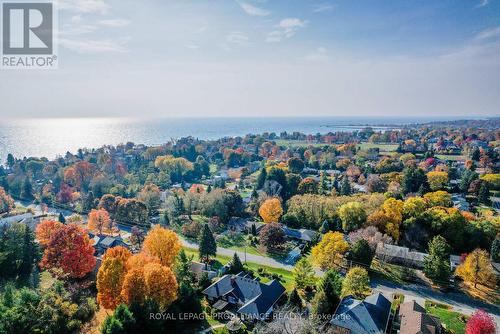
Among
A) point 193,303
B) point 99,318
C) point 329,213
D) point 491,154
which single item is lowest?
point 99,318

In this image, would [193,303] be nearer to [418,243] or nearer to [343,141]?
[418,243]

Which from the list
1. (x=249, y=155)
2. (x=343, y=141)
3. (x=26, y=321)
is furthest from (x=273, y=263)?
(x=343, y=141)

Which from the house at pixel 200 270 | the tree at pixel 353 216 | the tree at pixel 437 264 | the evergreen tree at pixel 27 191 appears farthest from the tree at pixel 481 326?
the evergreen tree at pixel 27 191

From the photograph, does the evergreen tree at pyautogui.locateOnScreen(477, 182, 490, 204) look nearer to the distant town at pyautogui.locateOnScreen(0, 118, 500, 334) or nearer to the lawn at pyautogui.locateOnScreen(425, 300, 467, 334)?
the distant town at pyautogui.locateOnScreen(0, 118, 500, 334)

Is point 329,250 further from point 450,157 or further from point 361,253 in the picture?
point 450,157

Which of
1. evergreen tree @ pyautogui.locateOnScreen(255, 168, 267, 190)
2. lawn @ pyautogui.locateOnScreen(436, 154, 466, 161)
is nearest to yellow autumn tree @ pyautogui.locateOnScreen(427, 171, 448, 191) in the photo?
evergreen tree @ pyautogui.locateOnScreen(255, 168, 267, 190)
